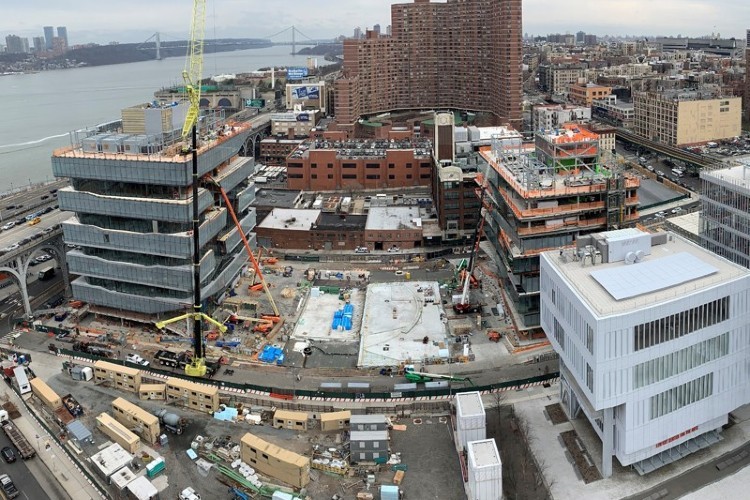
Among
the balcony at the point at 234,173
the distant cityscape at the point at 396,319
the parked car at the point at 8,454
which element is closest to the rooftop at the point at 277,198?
the distant cityscape at the point at 396,319

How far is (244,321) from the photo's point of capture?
41.0 m

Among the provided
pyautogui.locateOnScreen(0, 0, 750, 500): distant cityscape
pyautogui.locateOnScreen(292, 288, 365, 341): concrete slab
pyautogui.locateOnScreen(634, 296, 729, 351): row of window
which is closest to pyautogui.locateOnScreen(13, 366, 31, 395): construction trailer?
pyautogui.locateOnScreen(0, 0, 750, 500): distant cityscape

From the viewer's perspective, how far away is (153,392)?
33125 millimetres

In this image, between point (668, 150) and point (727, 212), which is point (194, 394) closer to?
point (727, 212)

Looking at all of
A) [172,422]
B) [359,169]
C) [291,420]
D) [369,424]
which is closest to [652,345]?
[369,424]

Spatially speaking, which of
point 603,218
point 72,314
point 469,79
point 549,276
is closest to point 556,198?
point 603,218

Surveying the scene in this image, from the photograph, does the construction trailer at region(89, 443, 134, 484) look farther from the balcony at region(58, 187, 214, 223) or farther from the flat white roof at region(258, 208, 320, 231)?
the flat white roof at region(258, 208, 320, 231)

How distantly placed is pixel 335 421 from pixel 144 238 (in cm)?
1535

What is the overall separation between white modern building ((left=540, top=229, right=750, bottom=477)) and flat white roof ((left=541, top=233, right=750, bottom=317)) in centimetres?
4

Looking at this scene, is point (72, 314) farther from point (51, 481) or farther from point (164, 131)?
point (51, 481)

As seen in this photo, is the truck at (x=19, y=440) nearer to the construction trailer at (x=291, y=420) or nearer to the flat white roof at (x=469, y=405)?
the construction trailer at (x=291, y=420)

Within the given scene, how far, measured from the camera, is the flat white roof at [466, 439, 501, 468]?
2496 cm

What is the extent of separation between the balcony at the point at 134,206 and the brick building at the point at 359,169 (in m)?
30.8

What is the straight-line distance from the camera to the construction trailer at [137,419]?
2973cm
